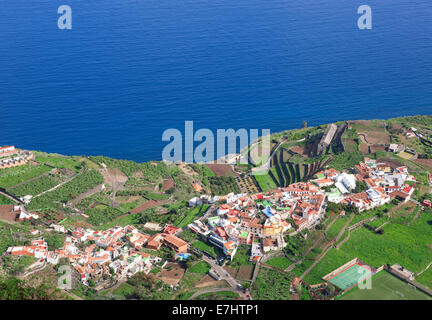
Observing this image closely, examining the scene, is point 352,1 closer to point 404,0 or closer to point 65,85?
point 404,0

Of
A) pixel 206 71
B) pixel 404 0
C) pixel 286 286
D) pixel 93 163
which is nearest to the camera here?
pixel 286 286

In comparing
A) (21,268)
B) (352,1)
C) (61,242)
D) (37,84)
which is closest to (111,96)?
(37,84)

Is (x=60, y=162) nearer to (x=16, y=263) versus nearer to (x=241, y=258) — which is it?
(x=16, y=263)

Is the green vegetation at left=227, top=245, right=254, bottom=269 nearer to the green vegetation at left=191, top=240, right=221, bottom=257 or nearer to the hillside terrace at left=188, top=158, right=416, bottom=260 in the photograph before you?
the hillside terrace at left=188, top=158, right=416, bottom=260

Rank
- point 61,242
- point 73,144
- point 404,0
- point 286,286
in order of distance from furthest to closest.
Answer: point 404,0, point 73,144, point 61,242, point 286,286

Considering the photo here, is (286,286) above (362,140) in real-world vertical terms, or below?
below

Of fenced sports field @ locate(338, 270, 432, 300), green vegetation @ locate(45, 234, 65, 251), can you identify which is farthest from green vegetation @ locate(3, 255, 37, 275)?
fenced sports field @ locate(338, 270, 432, 300)

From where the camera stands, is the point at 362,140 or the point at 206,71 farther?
the point at 206,71

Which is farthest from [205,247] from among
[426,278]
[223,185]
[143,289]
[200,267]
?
[426,278]
